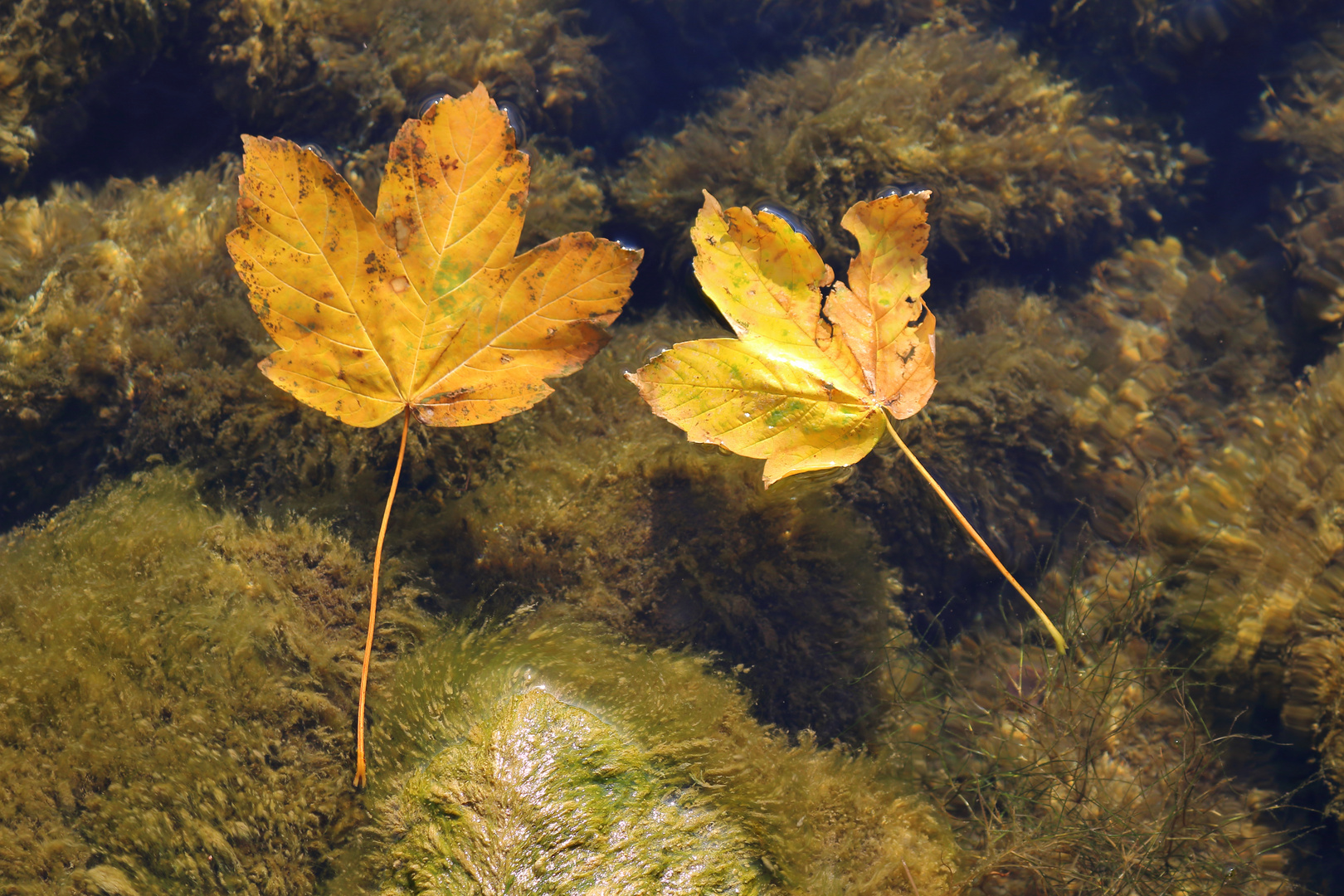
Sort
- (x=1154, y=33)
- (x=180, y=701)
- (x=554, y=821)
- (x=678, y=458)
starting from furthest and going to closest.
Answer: (x=1154, y=33) → (x=678, y=458) → (x=180, y=701) → (x=554, y=821)

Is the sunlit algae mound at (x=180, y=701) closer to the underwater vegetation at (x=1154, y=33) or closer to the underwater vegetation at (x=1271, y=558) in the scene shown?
the underwater vegetation at (x=1271, y=558)

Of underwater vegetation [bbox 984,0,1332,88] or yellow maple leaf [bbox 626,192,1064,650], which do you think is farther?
underwater vegetation [bbox 984,0,1332,88]

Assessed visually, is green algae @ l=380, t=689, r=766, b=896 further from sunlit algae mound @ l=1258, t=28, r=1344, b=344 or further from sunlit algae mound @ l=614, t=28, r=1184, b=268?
sunlit algae mound @ l=1258, t=28, r=1344, b=344

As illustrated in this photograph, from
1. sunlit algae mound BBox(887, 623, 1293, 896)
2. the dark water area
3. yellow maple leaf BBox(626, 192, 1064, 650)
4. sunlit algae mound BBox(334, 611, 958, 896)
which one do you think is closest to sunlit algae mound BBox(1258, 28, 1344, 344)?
the dark water area

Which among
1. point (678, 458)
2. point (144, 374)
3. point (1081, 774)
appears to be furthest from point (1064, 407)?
point (144, 374)

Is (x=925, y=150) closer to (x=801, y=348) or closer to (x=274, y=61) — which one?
(x=801, y=348)

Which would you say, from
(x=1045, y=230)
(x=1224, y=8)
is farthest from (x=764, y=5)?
(x=1224, y=8)
